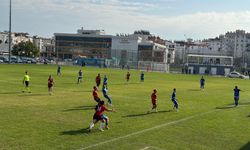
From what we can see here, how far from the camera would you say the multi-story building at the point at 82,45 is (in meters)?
156

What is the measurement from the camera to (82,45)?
159250mm

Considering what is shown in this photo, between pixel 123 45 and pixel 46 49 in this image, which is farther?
pixel 46 49

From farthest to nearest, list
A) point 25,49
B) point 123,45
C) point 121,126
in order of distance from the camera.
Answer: point 123,45 < point 25,49 < point 121,126

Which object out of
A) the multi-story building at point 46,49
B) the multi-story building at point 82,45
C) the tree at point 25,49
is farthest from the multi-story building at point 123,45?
the multi-story building at point 46,49

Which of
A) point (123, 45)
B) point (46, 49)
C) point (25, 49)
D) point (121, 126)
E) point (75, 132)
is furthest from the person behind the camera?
point (46, 49)

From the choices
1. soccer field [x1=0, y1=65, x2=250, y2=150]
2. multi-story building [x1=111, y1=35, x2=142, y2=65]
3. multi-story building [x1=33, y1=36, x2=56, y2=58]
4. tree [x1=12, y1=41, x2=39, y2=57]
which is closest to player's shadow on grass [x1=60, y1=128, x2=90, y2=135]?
soccer field [x1=0, y1=65, x2=250, y2=150]

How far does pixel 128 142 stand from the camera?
Answer: 50.2 feet

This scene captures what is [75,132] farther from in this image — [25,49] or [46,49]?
[46,49]

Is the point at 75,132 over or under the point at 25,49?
under

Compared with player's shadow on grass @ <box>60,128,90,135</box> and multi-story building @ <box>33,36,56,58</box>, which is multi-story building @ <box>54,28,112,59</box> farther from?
player's shadow on grass @ <box>60,128,90,135</box>

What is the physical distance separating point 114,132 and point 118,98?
43.3 ft

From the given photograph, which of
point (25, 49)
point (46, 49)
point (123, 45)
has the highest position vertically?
point (123, 45)

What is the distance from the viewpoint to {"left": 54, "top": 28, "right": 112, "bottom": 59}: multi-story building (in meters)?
156

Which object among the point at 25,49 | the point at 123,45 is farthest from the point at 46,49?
the point at 123,45
